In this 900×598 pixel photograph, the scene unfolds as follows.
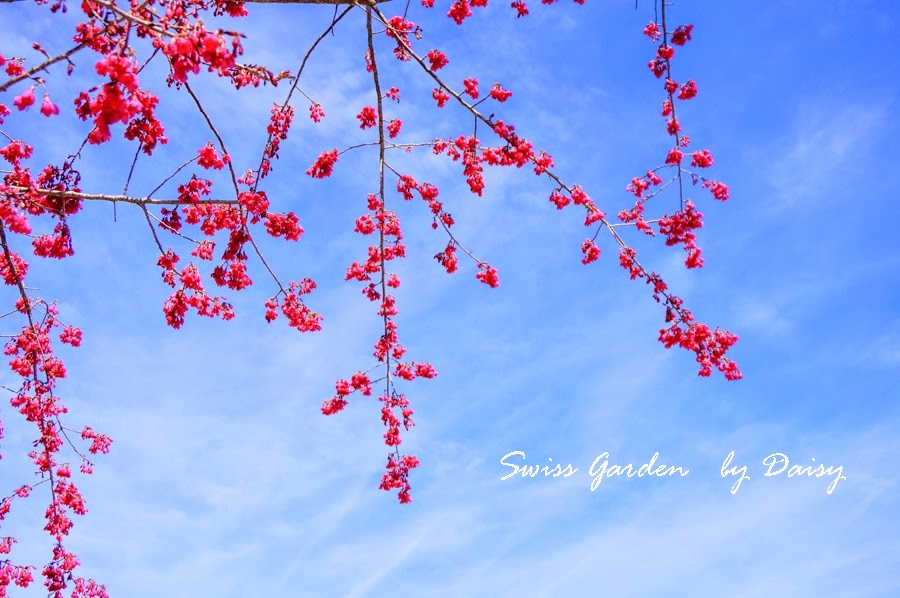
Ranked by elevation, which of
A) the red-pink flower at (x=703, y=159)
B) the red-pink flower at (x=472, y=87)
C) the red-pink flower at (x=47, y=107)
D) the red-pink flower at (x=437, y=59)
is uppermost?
the red-pink flower at (x=437, y=59)

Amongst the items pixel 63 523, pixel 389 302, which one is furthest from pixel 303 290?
pixel 63 523

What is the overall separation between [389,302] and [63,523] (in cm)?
479

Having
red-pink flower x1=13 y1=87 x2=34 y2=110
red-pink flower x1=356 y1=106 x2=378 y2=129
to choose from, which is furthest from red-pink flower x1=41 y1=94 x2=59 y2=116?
red-pink flower x1=356 y1=106 x2=378 y2=129

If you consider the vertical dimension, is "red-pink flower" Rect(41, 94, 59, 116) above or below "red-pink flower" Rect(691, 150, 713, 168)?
below

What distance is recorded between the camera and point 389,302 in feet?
27.6

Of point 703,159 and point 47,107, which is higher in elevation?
point 703,159

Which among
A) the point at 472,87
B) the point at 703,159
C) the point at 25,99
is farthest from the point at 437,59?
the point at 25,99

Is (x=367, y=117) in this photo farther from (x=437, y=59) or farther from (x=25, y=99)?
(x=25, y=99)

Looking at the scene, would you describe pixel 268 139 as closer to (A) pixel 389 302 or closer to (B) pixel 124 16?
(A) pixel 389 302

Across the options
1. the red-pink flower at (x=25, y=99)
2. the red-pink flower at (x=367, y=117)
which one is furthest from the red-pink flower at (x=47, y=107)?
the red-pink flower at (x=367, y=117)

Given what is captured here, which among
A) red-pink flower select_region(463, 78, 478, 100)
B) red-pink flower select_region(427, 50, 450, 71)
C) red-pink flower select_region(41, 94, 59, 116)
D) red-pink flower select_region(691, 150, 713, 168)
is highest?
red-pink flower select_region(427, 50, 450, 71)

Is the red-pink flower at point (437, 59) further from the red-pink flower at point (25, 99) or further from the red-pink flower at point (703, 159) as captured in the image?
the red-pink flower at point (25, 99)

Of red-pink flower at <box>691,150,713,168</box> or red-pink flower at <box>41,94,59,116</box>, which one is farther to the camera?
red-pink flower at <box>691,150,713,168</box>

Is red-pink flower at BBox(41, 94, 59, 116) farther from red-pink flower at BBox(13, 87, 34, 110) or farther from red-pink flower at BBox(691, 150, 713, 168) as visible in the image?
red-pink flower at BBox(691, 150, 713, 168)
